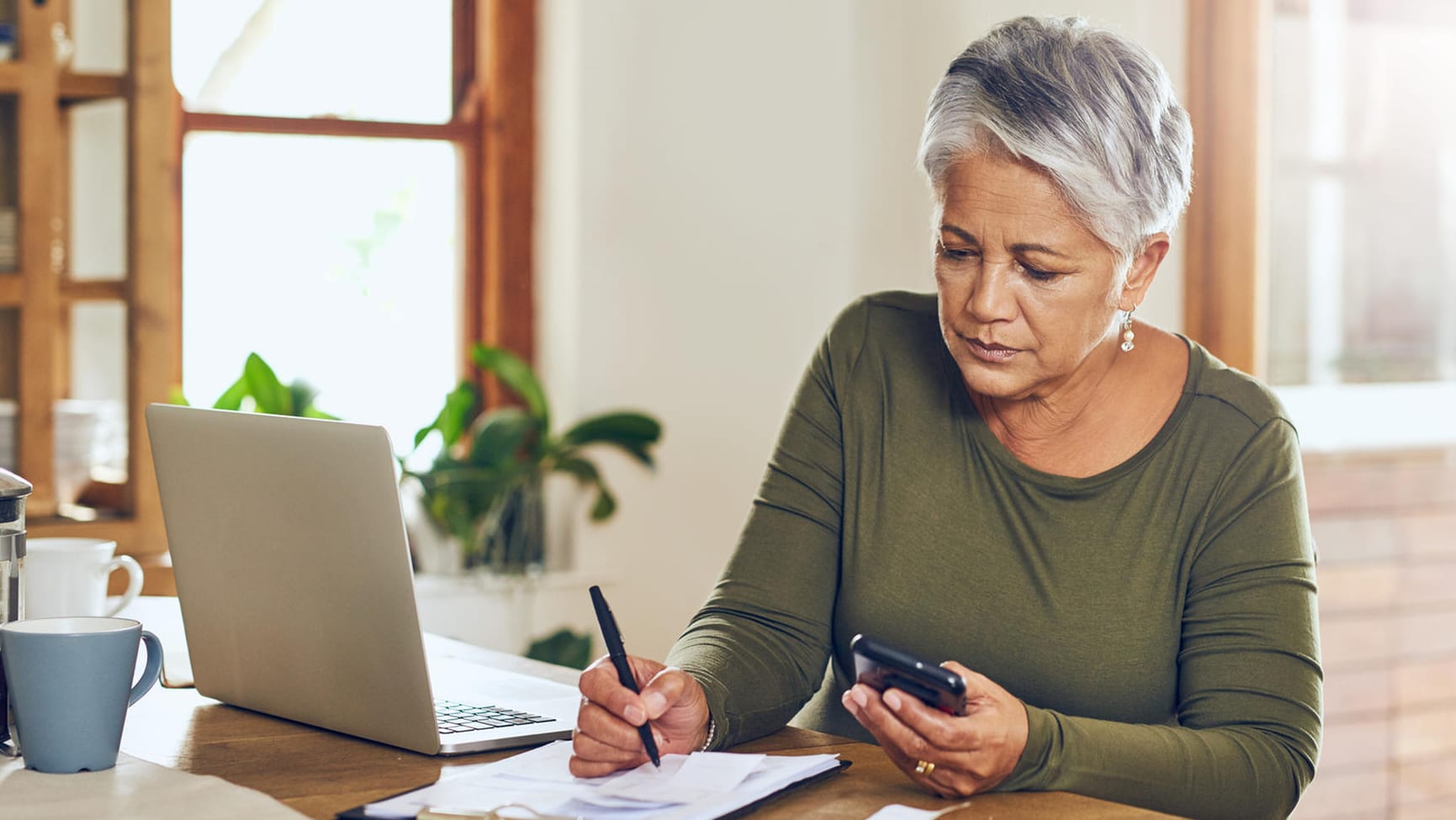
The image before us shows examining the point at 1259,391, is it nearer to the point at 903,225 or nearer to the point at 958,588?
the point at 958,588

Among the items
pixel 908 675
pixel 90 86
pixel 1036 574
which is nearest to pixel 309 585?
pixel 908 675

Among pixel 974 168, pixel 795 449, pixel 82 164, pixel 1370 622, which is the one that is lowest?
pixel 1370 622

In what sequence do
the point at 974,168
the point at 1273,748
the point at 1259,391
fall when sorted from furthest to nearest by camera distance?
the point at 1259,391
the point at 974,168
the point at 1273,748

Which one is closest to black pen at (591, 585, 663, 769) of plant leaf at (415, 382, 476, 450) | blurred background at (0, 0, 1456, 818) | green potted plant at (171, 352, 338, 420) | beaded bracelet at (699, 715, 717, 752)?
beaded bracelet at (699, 715, 717, 752)

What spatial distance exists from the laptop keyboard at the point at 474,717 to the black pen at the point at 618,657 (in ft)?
0.43

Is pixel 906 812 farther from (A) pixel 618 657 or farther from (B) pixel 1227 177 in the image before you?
(B) pixel 1227 177

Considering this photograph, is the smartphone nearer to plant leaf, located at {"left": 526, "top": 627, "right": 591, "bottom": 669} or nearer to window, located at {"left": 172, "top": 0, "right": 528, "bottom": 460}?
plant leaf, located at {"left": 526, "top": 627, "right": 591, "bottom": 669}

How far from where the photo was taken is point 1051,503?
1628mm

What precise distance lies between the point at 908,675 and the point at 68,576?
0.89m

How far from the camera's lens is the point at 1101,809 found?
46.1 inches

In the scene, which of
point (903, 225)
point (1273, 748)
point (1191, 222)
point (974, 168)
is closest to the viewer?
point (1273, 748)

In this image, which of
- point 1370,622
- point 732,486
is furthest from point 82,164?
point 1370,622

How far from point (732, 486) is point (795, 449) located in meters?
1.76

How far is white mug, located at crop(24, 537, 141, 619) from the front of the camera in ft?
5.02
